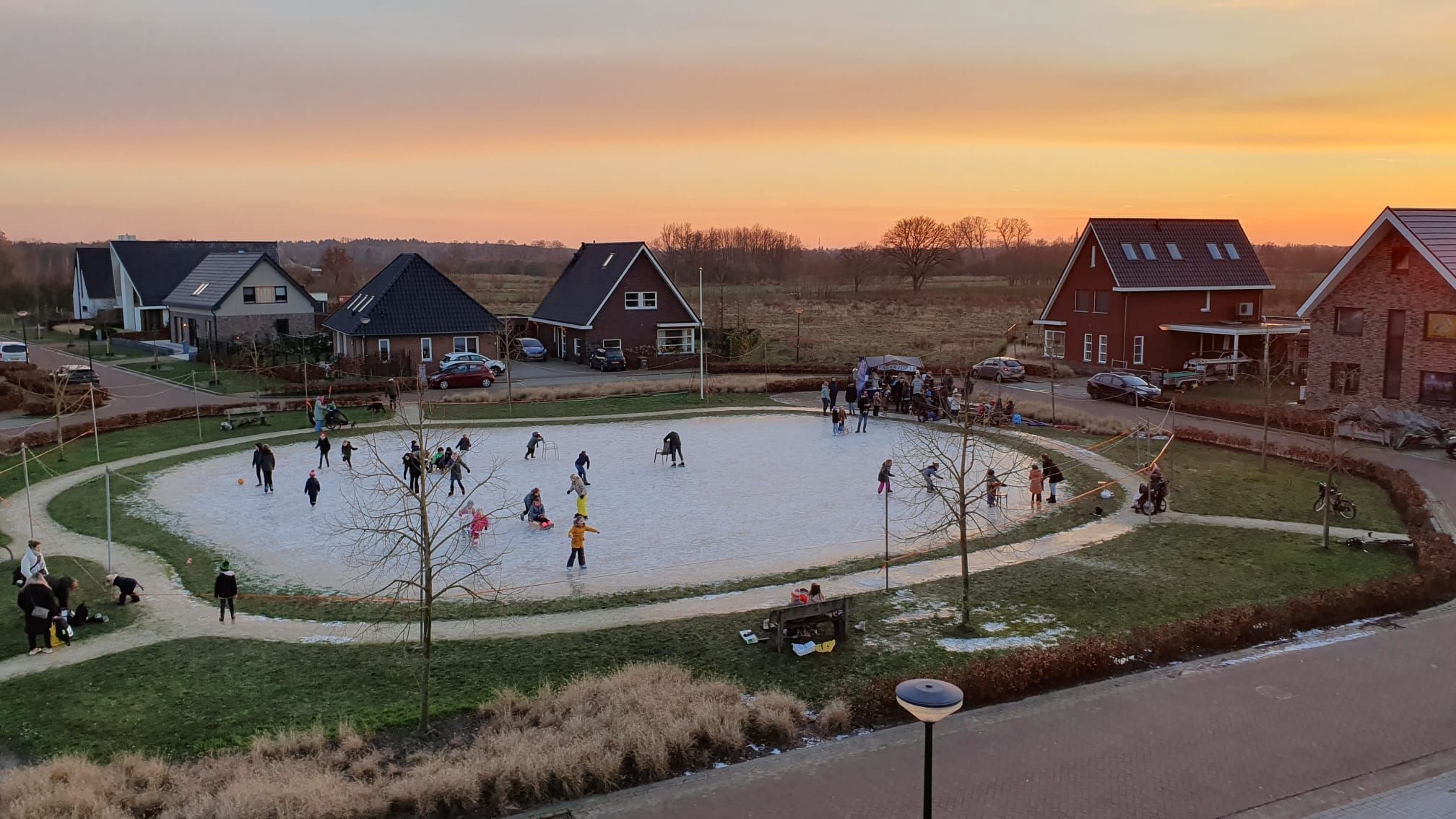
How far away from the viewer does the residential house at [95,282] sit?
80.4m

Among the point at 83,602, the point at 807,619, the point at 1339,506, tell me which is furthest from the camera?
the point at 1339,506

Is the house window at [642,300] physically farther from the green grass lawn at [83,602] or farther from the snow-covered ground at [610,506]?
the green grass lawn at [83,602]

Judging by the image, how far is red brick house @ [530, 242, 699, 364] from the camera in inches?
2169

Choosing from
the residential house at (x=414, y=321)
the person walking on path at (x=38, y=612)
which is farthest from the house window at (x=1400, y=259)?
the person walking on path at (x=38, y=612)

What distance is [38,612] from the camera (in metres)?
15.4

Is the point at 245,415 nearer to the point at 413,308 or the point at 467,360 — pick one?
the point at 467,360

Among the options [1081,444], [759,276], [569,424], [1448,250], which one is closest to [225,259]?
[569,424]

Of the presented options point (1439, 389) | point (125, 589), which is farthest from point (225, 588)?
point (1439, 389)

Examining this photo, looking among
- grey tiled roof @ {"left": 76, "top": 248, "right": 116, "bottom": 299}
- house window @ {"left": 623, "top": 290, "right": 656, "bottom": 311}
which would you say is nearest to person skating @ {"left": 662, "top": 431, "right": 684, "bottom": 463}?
house window @ {"left": 623, "top": 290, "right": 656, "bottom": 311}

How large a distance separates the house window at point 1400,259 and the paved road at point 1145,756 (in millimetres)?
26210

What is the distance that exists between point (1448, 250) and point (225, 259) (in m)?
59.0

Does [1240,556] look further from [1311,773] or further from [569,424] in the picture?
[569,424]

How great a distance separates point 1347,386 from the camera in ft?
125

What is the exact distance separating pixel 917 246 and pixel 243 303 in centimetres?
7524
